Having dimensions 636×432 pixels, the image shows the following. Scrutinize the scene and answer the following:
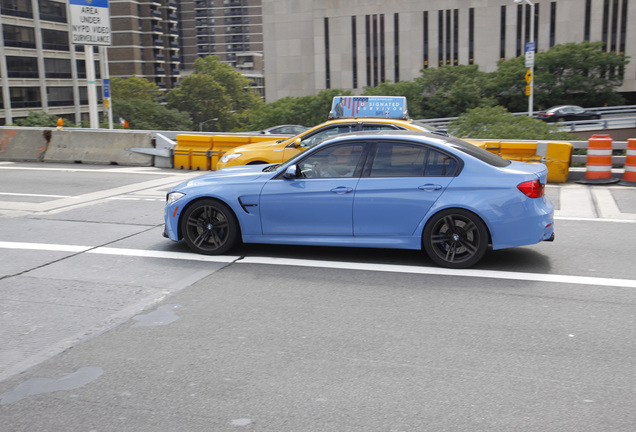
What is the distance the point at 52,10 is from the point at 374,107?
Result: 78.7 metres

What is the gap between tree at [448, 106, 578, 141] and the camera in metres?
16.5

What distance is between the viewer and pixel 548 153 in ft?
42.0

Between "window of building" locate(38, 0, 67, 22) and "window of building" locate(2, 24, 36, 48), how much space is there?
11.6 feet

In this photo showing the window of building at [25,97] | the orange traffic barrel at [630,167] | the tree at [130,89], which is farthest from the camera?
the tree at [130,89]

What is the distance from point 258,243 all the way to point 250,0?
166331 mm

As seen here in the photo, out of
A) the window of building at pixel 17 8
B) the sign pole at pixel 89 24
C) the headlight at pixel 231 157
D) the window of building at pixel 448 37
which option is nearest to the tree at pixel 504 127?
the headlight at pixel 231 157

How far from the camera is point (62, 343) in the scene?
16.4 ft

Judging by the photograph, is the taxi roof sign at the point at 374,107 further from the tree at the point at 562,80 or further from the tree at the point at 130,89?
the tree at the point at 130,89

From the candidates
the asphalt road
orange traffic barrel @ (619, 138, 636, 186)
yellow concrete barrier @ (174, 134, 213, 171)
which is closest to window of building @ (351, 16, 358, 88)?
yellow concrete barrier @ (174, 134, 213, 171)

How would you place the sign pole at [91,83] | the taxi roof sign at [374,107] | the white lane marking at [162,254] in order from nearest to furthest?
the white lane marking at [162,254], the taxi roof sign at [374,107], the sign pole at [91,83]

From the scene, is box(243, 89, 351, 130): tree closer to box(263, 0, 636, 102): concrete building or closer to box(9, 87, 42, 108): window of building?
box(263, 0, 636, 102): concrete building

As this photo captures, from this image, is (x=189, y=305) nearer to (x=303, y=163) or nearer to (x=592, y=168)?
(x=303, y=163)

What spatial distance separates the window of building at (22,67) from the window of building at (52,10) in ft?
21.8

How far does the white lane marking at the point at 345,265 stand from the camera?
6.50 metres
